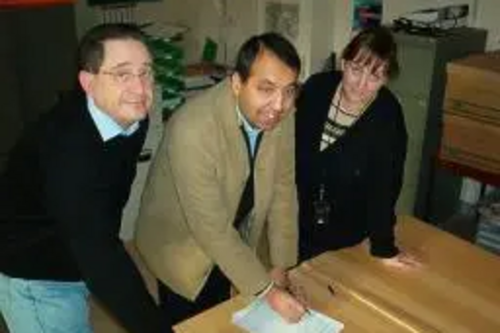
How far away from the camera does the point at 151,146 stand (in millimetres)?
3059

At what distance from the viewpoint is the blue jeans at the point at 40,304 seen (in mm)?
1485

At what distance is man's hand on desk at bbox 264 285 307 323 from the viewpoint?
1.45 meters

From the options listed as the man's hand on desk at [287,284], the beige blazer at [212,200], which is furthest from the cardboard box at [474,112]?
the man's hand on desk at [287,284]

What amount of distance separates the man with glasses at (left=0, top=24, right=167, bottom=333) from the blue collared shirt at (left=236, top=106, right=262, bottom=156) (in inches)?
9.7

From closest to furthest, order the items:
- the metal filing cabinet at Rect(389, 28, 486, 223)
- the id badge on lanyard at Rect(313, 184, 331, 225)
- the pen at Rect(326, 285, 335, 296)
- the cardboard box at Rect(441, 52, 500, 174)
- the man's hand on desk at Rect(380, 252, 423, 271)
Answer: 1. the pen at Rect(326, 285, 335, 296)
2. the man's hand on desk at Rect(380, 252, 423, 271)
3. the id badge on lanyard at Rect(313, 184, 331, 225)
4. the cardboard box at Rect(441, 52, 500, 174)
5. the metal filing cabinet at Rect(389, 28, 486, 223)

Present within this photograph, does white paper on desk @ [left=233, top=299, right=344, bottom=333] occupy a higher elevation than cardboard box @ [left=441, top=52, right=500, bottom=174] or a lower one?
lower

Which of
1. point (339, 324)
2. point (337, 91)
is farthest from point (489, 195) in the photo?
point (339, 324)

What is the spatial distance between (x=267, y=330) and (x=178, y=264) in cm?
37

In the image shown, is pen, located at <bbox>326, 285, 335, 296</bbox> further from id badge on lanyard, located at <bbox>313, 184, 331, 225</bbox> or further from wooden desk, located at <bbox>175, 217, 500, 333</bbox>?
id badge on lanyard, located at <bbox>313, 184, 331, 225</bbox>

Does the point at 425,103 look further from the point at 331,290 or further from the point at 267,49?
the point at 267,49

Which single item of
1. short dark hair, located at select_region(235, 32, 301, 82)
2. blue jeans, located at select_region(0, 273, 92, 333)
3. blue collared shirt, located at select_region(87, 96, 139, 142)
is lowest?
blue jeans, located at select_region(0, 273, 92, 333)

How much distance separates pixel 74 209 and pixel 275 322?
0.56m

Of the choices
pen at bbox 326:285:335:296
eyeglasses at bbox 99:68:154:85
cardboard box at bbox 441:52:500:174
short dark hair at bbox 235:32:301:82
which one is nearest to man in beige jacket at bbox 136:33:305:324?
short dark hair at bbox 235:32:301:82

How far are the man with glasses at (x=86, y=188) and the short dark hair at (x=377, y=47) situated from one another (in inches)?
26.0
